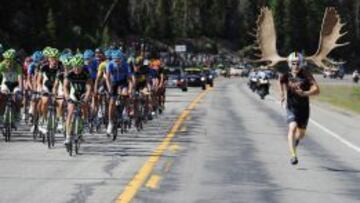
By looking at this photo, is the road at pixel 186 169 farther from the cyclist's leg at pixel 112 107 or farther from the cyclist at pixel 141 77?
the cyclist at pixel 141 77

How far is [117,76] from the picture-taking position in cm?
2120

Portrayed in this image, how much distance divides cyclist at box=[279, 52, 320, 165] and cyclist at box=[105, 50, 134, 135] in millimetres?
6115

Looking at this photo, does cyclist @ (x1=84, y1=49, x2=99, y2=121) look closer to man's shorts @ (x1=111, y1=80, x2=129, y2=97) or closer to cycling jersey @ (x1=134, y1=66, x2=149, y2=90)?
man's shorts @ (x1=111, y1=80, x2=129, y2=97)

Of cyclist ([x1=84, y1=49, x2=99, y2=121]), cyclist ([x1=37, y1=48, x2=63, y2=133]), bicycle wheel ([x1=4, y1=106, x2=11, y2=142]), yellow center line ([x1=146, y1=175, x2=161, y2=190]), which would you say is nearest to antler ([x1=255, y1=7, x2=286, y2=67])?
yellow center line ([x1=146, y1=175, x2=161, y2=190])

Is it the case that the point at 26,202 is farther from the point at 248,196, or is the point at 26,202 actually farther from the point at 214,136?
the point at 214,136

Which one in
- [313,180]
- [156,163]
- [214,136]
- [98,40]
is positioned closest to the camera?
[313,180]

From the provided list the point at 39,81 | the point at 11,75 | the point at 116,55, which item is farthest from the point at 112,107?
the point at 11,75

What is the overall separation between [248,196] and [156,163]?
3.82 m

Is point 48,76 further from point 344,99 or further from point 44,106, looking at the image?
point 344,99

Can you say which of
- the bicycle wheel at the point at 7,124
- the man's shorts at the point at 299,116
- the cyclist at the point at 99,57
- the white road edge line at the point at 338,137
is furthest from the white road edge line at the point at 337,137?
the bicycle wheel at the point at 7,124

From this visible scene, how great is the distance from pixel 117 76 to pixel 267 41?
6.49 meters

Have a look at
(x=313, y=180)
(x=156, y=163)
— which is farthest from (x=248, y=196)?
(x=156, y=163)

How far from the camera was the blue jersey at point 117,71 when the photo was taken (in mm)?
21141

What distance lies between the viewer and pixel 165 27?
180 meters
